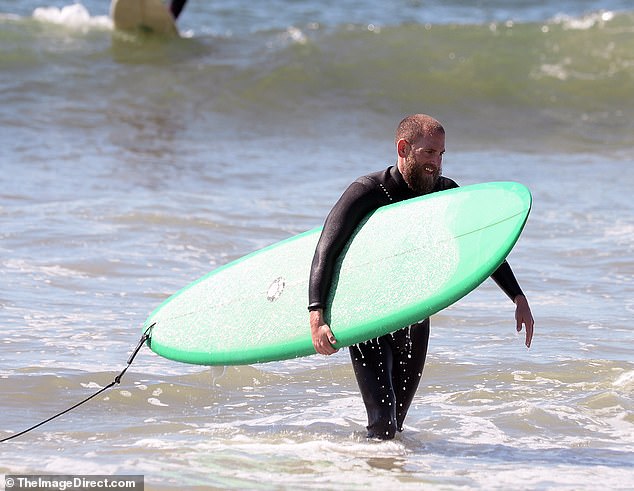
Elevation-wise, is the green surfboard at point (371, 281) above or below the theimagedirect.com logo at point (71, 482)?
above

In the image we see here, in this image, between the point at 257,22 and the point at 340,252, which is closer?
the point at 340,252

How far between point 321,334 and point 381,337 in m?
0.32

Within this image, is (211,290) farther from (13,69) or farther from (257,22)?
(257,22)

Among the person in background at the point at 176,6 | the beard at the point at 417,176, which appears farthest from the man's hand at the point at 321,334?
the person in background at the point at 176,6

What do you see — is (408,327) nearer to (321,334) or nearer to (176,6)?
(321,334)

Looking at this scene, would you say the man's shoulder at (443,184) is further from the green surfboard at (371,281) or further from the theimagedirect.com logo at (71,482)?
the theimagedirect.com logo at (71,482)

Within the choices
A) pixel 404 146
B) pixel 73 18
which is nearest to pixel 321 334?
pixel 404 146

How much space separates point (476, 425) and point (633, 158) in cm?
711

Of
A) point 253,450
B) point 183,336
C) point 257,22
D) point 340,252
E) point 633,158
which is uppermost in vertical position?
point 257,22

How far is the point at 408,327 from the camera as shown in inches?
162

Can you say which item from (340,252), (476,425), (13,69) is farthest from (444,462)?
(13,69)

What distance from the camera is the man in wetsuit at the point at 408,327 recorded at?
3.85 m

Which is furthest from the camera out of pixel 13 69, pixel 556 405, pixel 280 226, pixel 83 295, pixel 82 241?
pixel 13 69

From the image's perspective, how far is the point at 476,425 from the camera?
444 cm
